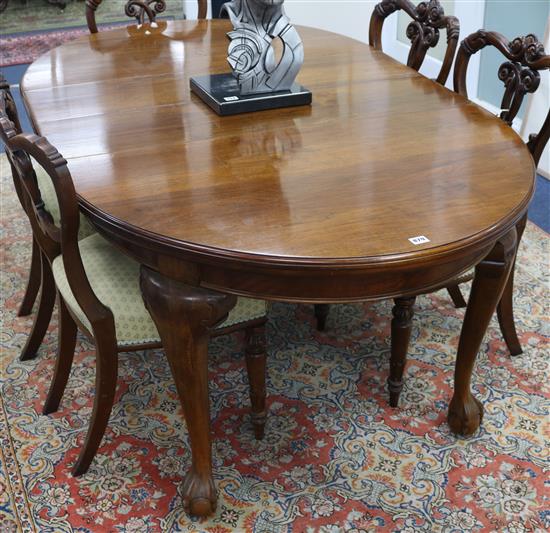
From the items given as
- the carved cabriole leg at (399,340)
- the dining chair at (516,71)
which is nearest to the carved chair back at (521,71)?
the dining chair at (516,71)

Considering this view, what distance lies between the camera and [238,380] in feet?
6.98

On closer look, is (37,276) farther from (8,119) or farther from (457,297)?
(457,297)

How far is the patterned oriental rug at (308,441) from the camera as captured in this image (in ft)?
5.56

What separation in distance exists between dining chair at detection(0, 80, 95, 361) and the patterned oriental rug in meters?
0.05

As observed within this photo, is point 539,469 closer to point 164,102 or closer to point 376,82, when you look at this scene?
point 376,82

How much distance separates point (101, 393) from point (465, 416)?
3.03ft

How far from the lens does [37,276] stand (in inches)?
93.1

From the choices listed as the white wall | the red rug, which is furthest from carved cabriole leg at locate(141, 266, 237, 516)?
the red rug

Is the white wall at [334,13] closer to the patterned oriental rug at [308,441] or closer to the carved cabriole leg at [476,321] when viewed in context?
the patterned oriental rug at [308,441]

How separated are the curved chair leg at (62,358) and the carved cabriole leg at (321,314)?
2.51 ft

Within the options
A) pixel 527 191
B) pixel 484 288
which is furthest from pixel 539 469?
pixel 527 191

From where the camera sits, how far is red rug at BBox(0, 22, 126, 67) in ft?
17.5

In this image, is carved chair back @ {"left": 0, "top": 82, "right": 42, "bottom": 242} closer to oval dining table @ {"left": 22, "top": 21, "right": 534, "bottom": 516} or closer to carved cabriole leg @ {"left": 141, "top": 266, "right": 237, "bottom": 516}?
oval dining table @ {"left": 22, "top": 21, "right": 534, "bottom": 516}

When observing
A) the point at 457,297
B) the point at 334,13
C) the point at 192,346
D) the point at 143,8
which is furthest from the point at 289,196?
the point at 334,13
